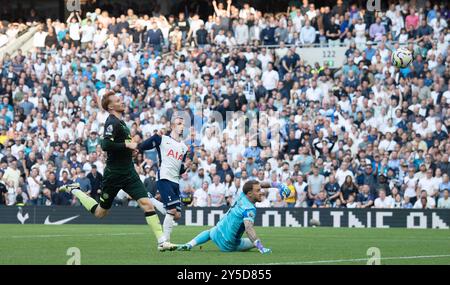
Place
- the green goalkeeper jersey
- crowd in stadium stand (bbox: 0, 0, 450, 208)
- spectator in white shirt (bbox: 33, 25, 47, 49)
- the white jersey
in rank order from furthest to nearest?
spectator in white shirt (bbox: 33, 25, 47, 49), crowd in stadium stand (bbox: 0, 0, 450, 208), the white jersey, the green goalkeeper jersey

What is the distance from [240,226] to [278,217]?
12.4m

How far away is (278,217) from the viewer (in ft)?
93.9

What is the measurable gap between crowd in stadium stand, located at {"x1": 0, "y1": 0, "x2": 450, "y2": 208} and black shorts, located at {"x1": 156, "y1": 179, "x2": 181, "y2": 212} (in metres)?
11.2

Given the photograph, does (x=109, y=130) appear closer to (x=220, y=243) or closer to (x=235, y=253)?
(x=220, y=243)

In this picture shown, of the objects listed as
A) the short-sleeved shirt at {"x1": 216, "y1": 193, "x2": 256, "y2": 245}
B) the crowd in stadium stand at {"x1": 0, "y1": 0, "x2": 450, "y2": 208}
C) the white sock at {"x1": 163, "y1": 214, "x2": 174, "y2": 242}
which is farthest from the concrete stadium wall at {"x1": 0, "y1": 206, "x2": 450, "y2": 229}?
the short-sleeved shirt at {"x1": 216, "y1": 193, "x2": 256, "y2": 245}

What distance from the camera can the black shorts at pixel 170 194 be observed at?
59.5 ft

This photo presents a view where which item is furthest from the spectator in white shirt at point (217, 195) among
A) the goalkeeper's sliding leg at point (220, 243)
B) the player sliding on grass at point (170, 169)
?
the goalkeeper's sliding leg at point (220, 243)

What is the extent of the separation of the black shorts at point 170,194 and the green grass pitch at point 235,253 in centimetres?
77

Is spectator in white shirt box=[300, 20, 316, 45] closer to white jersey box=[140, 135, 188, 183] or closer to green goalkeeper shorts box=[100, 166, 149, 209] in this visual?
white jersey box=[140, 135, 188, 183]

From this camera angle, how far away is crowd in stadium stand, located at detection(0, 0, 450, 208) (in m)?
29.4

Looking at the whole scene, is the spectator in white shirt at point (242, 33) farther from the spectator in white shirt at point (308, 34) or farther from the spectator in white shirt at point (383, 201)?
the spectator in white shirt at point (383, 201)

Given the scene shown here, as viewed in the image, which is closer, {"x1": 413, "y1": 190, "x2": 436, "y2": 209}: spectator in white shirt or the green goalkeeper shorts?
the green goalkeeper shorts

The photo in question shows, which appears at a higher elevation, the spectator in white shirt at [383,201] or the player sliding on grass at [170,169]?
the player sliding on grass at [170,169]
